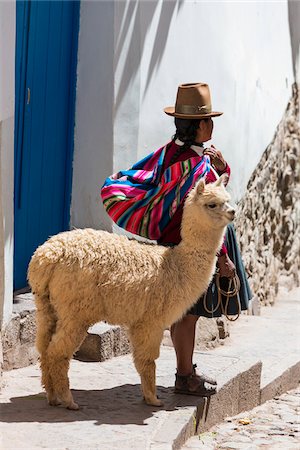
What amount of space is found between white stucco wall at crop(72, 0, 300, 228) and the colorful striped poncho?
4.71 ft

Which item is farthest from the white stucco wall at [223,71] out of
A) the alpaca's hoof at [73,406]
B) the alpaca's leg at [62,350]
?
the alpaca's hoof at [73,406]

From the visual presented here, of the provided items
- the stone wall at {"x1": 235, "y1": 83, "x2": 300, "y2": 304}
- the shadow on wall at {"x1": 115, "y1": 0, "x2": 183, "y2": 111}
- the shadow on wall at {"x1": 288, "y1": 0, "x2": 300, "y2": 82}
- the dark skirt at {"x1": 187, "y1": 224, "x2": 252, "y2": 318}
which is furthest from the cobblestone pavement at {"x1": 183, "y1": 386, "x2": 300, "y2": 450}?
the shadow on wall at {"x1": 288, "y1": 0, "x2": 300, "y2": 82}

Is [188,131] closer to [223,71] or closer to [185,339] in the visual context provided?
[185,339]

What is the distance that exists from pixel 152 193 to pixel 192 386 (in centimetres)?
115

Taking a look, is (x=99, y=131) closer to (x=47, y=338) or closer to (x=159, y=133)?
(x=159, y=133)

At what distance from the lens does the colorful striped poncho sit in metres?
5.42

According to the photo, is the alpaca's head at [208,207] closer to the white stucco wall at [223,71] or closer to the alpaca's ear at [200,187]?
the alpaca's ear at [200,187]

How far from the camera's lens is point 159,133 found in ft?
24.1

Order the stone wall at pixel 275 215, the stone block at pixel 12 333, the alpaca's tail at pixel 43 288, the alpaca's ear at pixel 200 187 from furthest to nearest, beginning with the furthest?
the stone wall at pixel 275 215
the stone block at pixel 12 333
the alpaca's ear at pixel 200 187
the alpaca's tail at pixel 43 288

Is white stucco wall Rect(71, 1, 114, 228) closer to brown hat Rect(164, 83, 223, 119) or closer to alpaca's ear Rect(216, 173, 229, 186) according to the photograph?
brown hat Rect(164, 83, 223, 119)

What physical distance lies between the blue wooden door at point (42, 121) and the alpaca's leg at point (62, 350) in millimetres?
1645

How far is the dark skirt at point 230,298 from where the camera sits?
5.59 meters

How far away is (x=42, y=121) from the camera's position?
692cm

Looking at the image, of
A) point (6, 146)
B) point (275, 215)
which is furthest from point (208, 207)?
point (275, 215)
